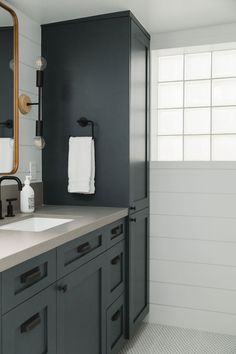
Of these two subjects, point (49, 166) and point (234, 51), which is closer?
point (49, 166)

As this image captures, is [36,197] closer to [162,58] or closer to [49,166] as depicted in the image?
[49,166]

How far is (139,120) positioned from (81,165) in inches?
21.0

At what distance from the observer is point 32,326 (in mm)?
1509

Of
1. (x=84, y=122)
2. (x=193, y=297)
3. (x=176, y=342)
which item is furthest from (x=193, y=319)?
(x=84, y=122)

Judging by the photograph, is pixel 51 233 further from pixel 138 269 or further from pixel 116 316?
pixel 138 269

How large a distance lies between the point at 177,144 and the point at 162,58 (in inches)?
27.9

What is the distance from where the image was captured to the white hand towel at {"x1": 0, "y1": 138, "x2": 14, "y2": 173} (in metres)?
2.34

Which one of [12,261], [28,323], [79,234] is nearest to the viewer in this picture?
[12,261]

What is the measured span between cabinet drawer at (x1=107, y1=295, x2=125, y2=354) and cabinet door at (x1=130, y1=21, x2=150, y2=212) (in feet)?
2.09

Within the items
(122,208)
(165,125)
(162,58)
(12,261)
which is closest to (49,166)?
(122,208)

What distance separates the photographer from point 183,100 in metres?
3.13

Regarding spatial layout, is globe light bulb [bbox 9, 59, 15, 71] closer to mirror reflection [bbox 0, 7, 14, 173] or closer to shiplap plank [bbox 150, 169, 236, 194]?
mirror reflection [bbox 0, 7, 14, 173]

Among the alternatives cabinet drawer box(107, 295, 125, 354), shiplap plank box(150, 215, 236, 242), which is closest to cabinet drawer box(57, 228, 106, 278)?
cabinet drawer box(107, 295, 125, 354)

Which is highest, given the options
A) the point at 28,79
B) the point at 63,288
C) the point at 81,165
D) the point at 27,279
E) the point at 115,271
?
the point at 28,79
